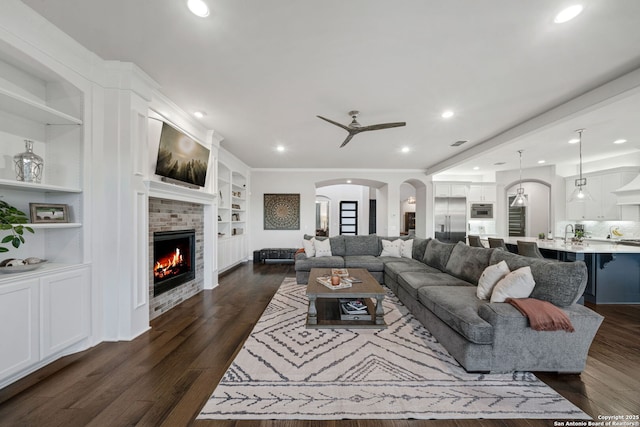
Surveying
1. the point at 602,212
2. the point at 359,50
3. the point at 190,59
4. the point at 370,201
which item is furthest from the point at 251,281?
the point at 602,212

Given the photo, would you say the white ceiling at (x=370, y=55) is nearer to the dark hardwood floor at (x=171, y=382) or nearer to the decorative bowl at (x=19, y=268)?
the decorative bowl at (x=19, y=268)

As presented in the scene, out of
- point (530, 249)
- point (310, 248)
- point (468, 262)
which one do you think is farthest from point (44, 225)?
point (530, 249)

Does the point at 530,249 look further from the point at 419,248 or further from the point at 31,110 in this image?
the point at 31,110

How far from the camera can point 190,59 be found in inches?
90.7

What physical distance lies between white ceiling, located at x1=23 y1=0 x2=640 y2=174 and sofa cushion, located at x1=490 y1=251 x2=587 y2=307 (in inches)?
73.7

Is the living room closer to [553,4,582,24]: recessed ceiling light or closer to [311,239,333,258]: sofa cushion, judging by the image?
[553,4,582,24]: recessed ceiling light

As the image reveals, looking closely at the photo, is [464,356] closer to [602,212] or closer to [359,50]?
[359,50]

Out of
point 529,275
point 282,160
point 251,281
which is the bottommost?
point 251,281

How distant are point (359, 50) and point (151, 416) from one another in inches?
123

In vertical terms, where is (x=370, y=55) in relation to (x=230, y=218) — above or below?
above

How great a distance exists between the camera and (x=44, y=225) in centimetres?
197

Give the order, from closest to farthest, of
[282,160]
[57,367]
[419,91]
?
1. [57,367]
2. [419,91]
3. [282,160]

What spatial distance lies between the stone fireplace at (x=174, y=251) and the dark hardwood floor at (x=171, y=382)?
414 mm

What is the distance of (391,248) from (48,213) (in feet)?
16.5
